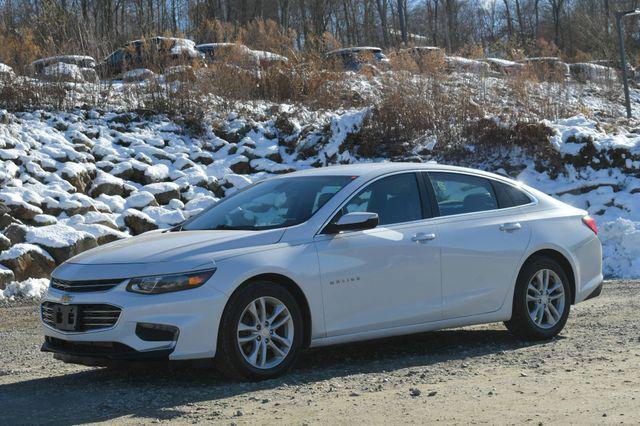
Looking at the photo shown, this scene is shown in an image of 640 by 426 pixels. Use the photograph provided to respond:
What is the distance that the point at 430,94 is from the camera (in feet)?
66.6

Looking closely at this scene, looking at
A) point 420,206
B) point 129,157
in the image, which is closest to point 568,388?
point 420,206

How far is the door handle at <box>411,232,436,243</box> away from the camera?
763 cm

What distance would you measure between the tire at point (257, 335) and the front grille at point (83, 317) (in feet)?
2.44

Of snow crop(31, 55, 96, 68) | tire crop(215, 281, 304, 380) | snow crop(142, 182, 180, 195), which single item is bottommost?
tire crop(215, 281, 304, 380)

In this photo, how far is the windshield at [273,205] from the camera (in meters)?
7.40

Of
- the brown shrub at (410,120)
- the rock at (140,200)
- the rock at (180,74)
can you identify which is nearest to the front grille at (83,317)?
the rock at (140,200)

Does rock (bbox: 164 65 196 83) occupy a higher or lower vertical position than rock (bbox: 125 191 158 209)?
higher

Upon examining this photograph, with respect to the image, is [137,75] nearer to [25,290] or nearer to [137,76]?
[137,76]

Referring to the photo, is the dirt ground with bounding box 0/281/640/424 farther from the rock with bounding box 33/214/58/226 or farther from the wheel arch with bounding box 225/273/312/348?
the rock with bounding box 33/214/58/226

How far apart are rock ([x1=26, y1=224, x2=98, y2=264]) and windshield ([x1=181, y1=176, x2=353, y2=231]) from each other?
6.12 metres

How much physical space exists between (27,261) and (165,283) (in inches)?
288

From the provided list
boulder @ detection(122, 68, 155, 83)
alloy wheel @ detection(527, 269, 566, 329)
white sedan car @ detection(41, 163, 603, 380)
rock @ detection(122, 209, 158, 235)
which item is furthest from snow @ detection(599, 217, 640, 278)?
boulder @ detection(122, 68, 155, 83)

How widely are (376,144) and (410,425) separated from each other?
551 inches

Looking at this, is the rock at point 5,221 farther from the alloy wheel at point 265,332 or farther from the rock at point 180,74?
the alloy wheel at point 265,332
